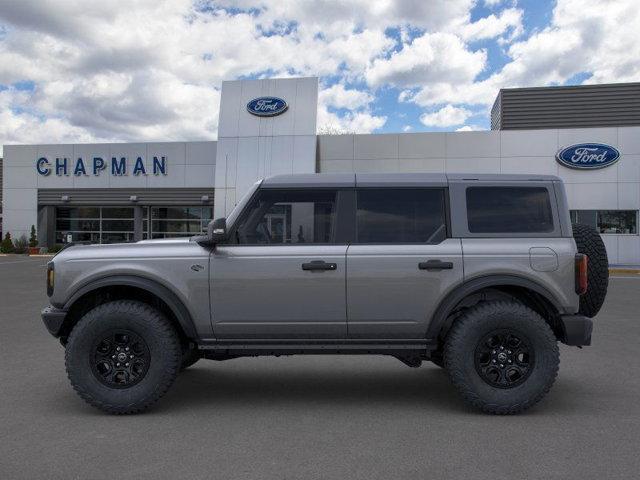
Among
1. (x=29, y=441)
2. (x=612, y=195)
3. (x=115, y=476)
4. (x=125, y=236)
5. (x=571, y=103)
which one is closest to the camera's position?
(x=115, y=476)

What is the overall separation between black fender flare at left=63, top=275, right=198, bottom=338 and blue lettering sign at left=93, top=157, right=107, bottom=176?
2811cm

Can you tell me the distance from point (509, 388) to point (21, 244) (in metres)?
33.0

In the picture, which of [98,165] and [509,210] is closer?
[509,210]

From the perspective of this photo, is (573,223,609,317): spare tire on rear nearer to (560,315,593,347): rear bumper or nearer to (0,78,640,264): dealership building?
(560,315,593,347): rear bumper

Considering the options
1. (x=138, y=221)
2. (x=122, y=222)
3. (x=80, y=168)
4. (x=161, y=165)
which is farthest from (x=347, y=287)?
(x=122, y=222)

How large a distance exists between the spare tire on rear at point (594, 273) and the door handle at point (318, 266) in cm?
221

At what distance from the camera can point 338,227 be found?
485 centimetres

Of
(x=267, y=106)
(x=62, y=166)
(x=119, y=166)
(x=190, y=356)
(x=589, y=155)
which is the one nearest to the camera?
(x=190, y=356)

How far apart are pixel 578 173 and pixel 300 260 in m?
23.6

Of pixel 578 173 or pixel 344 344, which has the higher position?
pixel 578 173

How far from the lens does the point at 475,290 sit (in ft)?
15.4

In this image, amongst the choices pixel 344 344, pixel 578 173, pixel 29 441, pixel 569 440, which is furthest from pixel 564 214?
pixel 578 173

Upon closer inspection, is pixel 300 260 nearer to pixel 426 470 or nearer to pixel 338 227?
pixel 338 227

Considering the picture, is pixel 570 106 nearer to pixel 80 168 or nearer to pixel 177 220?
pixel 177 220
